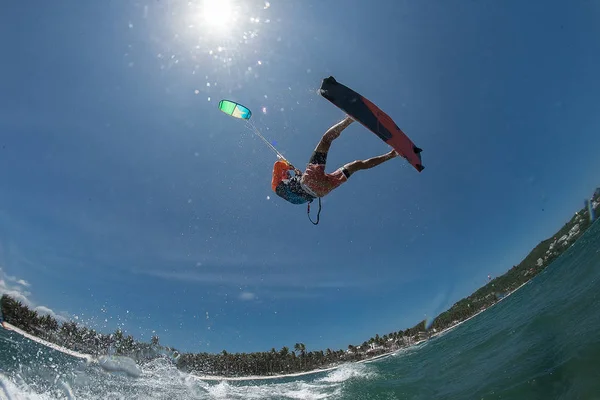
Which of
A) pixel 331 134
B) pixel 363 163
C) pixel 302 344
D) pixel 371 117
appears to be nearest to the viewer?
pixel 331 134

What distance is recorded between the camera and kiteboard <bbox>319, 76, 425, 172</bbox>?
7492 mm

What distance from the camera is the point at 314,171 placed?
762 centimetres

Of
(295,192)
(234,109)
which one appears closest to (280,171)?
(295,192)

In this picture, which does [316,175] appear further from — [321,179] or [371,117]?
[371,117]

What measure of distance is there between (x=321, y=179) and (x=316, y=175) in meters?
0.17

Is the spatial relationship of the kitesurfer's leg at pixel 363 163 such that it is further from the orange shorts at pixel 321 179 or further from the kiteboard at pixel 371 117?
the kiteboard at pixel 371 117

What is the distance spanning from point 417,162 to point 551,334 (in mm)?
7531

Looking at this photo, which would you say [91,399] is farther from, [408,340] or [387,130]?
[408,340]

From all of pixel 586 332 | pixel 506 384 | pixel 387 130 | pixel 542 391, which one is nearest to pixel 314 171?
pixel 387 130

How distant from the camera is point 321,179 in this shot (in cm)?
771

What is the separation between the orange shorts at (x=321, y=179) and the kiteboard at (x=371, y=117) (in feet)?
4.44

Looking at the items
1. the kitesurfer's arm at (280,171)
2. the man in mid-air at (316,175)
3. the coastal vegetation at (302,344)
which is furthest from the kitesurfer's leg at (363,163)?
the coastal vegetation at (302,344)

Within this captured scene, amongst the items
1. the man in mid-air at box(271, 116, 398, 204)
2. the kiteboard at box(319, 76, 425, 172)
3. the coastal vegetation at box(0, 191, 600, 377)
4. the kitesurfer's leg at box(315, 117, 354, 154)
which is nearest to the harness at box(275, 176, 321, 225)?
the man in mid-air at box(271, 116, 398, 204)

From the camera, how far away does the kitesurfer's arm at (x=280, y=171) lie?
854 centimetres
